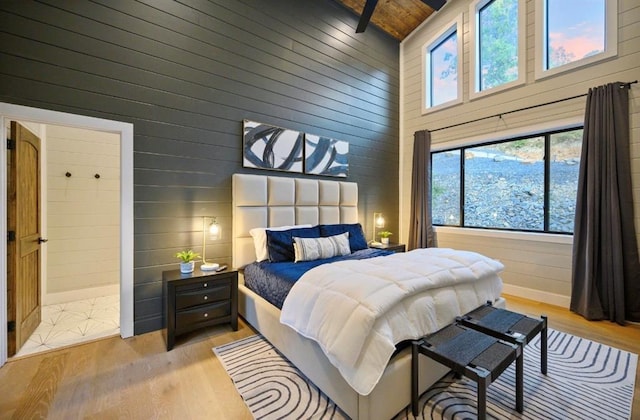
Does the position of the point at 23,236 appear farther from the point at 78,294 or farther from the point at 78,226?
the point at 78,294

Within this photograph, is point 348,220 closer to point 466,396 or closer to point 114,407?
point 466,396

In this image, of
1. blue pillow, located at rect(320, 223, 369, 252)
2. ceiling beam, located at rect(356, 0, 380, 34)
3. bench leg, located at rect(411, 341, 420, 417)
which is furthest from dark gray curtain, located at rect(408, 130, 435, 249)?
bench leg, located at rect(411, 341, 420, 417)

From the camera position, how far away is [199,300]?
8.25 feet

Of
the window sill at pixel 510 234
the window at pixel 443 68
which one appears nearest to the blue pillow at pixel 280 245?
the window sill at pixel 510 234

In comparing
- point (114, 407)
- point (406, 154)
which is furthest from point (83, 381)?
point (406, 154)

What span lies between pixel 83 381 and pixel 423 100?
18.3 ft

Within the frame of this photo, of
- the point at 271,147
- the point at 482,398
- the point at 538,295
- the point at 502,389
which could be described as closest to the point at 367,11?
the point at 271,147

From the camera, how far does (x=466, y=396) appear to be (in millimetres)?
1788

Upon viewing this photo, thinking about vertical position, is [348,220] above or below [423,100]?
below

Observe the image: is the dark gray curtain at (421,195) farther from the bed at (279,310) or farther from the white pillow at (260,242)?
the white pillow at (260,242)

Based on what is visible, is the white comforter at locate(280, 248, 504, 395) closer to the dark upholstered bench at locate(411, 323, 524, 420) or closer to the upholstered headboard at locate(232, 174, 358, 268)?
the dark upholstered bench at locate(411, 323, 524, 420)

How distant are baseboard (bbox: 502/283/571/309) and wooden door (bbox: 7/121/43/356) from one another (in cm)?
549

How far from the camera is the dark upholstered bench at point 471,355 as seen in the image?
137cm

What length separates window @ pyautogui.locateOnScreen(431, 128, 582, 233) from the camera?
11.3 ft
